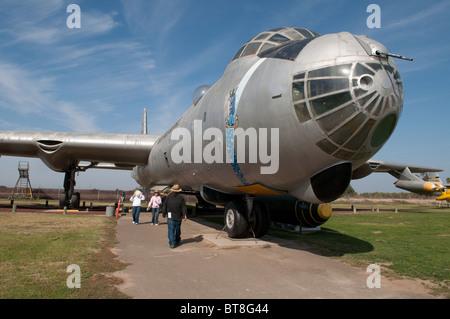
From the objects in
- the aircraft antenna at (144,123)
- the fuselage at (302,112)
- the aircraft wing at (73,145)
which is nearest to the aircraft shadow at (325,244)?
the fuselage at (302,112)

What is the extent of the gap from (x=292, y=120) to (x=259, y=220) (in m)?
4.29

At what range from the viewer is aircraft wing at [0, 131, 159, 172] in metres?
15.6

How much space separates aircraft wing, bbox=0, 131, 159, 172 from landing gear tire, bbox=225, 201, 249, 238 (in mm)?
9293

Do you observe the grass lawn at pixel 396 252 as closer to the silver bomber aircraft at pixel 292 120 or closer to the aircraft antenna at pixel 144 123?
the silver bomber aircraft at pixel 292 120

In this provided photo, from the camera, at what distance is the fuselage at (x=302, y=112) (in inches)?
170

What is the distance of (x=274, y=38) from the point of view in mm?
6375

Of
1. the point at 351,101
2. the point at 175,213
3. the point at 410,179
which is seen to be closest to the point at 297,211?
the point at 175,213

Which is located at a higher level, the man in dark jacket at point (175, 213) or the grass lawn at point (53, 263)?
the man in dark jacket at point (175, 213)

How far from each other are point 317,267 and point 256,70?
13.7 ft

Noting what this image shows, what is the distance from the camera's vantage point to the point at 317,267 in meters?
5.67

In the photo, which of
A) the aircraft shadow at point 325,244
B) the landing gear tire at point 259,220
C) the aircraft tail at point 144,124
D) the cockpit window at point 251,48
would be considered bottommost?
the aircraft shadow at point 325,244

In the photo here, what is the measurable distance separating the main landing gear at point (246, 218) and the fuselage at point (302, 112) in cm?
97
